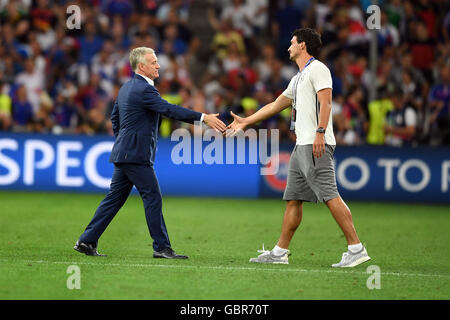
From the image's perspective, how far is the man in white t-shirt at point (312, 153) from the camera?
9.07 m

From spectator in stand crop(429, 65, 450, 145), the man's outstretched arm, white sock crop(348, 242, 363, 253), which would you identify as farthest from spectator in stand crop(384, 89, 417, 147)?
white sock crop(348, 242, 363, 253)

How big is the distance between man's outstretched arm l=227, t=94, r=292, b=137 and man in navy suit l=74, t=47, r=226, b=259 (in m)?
0.44

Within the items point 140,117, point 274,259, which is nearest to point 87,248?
point 140,117

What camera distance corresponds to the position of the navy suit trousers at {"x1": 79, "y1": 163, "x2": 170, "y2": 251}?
9.55 meters

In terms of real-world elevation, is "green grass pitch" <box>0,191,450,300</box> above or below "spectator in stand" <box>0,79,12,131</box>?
below

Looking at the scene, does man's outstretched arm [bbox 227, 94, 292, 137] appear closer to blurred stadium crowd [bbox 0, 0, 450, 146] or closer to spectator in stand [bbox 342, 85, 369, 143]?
blurred stadium crowd [bbox 0, 0, 450, 146]

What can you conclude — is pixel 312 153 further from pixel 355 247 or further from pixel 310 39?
pixel 310 39

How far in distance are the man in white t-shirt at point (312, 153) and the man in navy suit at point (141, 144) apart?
91 cm

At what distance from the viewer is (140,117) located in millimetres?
9562

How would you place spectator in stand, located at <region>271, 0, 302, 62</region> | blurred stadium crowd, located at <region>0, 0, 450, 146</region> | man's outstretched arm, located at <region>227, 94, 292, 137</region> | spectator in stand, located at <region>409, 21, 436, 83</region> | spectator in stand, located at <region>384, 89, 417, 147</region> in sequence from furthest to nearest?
spectator in stand, located at <region>271, 0, 302, 62</region>, spectator in stand, located at <region>409, 21, 436, 83</region>, blurred stadium crowd, located at <region>0, 0, 450, 146</region>, spectator in stand, located at <region>384, 89, 417, 147</region>, man's outstretched arm, located at <region>227, 94, 292, 137</region>

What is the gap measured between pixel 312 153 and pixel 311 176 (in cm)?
24

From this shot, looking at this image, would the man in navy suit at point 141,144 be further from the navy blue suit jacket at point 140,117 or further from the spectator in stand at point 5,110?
the spectator in stand at point 5,110

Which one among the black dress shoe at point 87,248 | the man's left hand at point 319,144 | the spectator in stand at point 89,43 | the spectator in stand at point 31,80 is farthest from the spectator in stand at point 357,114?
the black dress shoe at point 87,248
